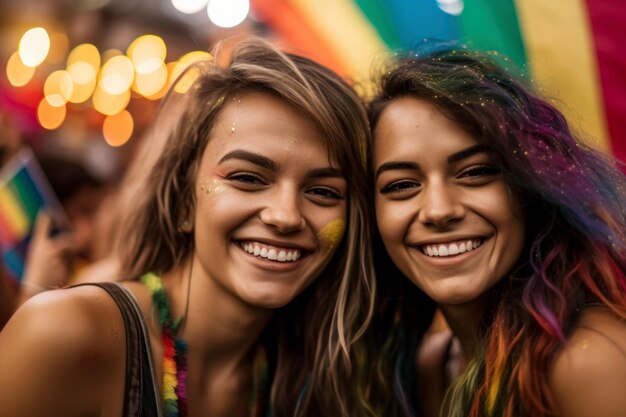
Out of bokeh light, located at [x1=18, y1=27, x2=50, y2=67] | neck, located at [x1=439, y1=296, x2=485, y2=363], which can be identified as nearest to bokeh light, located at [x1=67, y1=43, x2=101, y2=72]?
bokeh light, located at [x1=18, y1=27, x2=50, y2=67]

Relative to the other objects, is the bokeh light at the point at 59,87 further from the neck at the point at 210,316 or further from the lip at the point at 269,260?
the lip at the point at 269,260

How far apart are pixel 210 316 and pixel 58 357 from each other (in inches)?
26.6

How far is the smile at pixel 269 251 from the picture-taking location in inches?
103

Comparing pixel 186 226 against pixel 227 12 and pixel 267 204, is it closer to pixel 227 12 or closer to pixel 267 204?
pixel 267 204

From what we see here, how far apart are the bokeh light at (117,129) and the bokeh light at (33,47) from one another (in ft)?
7.83

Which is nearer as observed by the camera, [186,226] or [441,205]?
[441,205]

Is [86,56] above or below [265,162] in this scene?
above

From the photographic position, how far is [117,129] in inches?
392

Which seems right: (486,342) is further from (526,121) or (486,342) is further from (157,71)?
(157,71)

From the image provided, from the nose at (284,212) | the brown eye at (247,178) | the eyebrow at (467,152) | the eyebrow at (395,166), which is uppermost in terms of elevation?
the eyebrow at (467,152)

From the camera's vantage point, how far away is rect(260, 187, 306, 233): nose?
2561 mm

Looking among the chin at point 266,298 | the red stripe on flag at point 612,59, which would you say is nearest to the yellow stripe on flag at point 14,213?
the chin at point 266,298

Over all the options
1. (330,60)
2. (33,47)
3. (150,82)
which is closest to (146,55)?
(150,82)

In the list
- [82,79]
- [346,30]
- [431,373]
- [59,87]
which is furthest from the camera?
[59,87]
